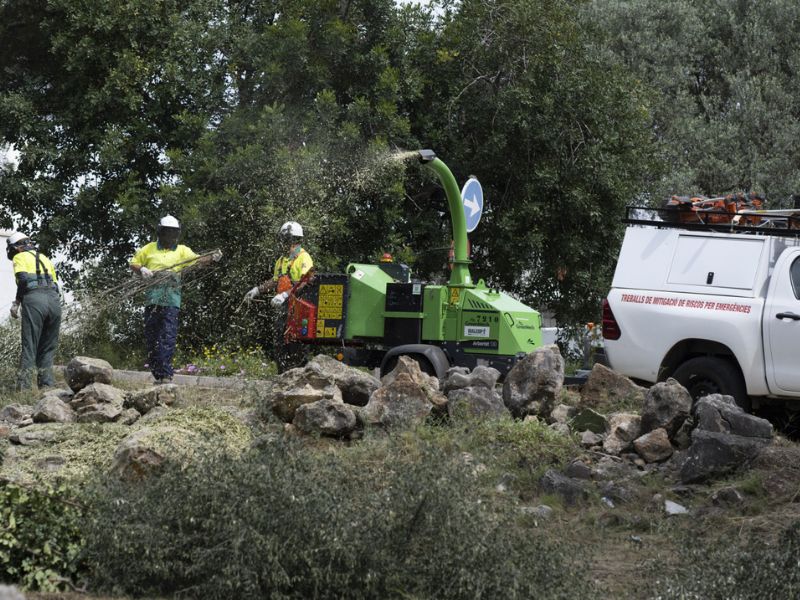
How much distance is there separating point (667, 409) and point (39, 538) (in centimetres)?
502

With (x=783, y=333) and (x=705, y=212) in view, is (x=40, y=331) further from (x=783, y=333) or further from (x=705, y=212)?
(x=783, y=333)

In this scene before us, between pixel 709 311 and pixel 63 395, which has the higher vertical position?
pixel 709 311

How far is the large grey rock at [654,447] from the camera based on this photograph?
337 inches

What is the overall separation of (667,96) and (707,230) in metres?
15.6

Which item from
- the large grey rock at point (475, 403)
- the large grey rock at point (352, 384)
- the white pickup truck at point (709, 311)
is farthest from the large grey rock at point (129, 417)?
the white pickup truck at point (709, 311)

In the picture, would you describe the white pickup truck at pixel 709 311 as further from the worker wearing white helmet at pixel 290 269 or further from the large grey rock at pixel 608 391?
the worker wearing white helmet at pixel 290 269

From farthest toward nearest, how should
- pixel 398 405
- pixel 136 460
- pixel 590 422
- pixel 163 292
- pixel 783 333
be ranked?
pixel 163 292, pixel 783 333, pixel 590 422, pixel 398 405, pixel 136 460

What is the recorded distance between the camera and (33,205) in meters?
19.0

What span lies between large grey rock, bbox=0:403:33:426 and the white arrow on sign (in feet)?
19.2

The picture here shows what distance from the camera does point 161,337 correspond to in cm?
1240

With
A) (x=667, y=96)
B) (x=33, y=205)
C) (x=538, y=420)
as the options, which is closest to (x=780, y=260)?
(x=538, y=420)

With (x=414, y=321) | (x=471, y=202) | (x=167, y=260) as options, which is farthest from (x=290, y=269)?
(x=471, y=202)

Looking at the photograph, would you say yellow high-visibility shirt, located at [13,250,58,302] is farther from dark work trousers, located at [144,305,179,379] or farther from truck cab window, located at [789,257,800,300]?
truck cab window, located at [789,257,800,300]

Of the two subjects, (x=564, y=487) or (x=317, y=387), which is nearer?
(x=564, y=487)
